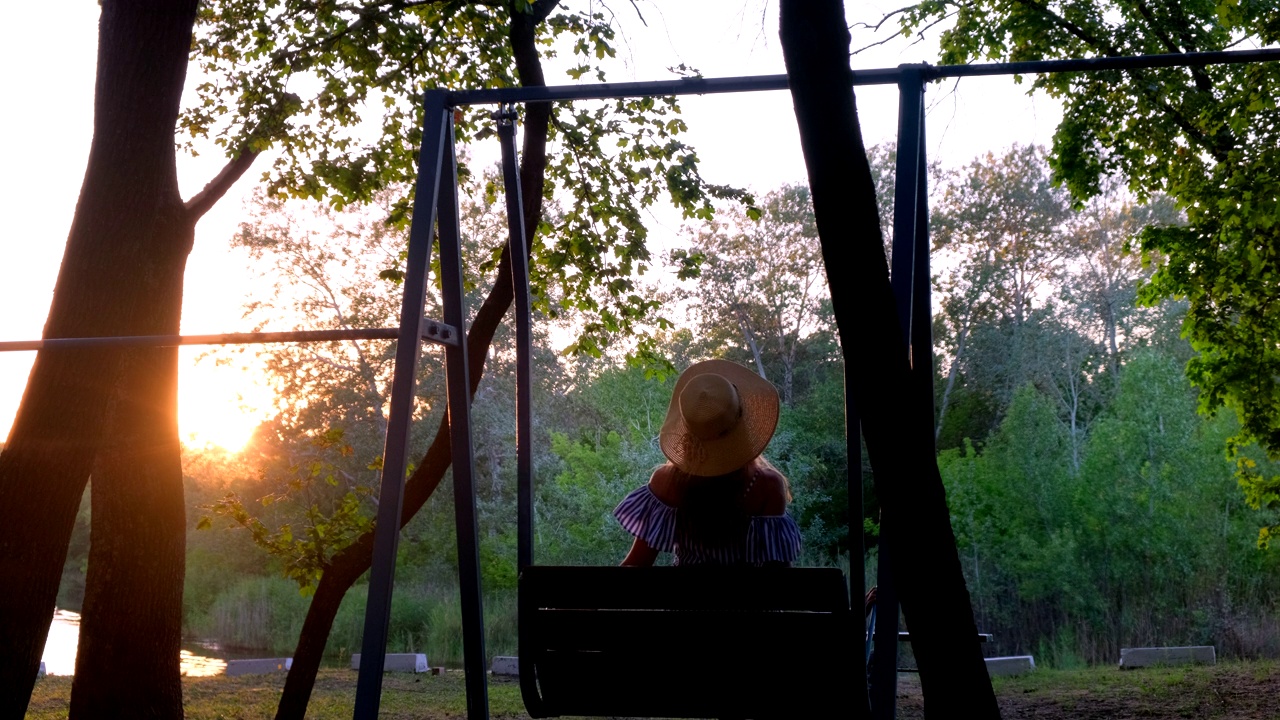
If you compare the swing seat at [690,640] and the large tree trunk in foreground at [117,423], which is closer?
the swing seat at [690,640]

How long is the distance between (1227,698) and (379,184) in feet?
24.1

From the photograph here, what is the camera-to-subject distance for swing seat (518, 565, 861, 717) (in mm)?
2734

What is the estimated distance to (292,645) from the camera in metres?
22.2

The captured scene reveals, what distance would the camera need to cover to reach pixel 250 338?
387 centimetres

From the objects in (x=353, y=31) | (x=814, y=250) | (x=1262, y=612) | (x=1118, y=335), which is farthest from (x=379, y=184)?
(x=1118, y=335)

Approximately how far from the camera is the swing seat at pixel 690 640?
273 centimetres

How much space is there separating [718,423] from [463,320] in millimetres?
825

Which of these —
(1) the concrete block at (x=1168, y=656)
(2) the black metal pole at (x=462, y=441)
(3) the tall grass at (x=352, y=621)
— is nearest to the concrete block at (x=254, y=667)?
(3) the tall grass at (x=352, y=621)

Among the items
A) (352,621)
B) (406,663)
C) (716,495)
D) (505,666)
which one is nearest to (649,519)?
(716,495)

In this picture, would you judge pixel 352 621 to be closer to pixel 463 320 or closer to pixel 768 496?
pixel 463 320

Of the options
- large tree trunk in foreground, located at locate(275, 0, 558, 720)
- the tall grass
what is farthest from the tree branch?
the tall grass

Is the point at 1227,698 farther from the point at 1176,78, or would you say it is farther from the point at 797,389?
the point at 797,389

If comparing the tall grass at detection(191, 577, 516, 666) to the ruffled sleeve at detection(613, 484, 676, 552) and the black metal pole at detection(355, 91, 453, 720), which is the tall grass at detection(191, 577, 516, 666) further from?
the black metal pole at detection(355, 91, 453, 720)

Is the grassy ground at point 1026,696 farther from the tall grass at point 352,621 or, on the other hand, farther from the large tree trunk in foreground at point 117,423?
the tall grass at point 352,621
